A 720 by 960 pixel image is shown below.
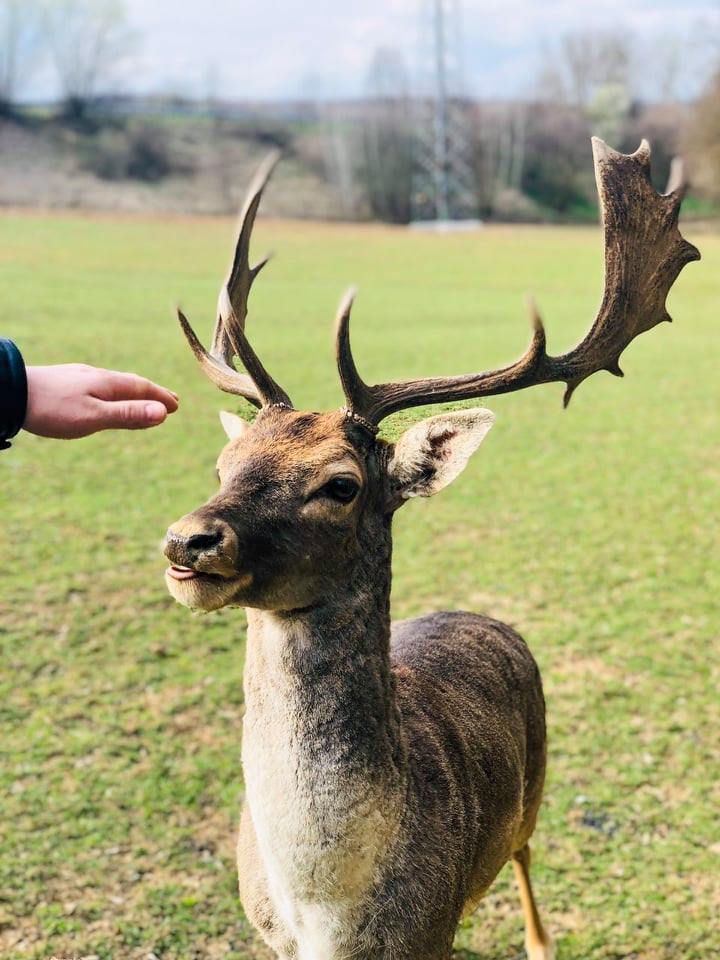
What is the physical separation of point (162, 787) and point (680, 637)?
3.81 meters

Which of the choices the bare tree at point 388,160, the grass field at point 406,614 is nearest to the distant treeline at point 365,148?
the bare tree at point 388,160

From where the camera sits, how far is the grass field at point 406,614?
446 centimetres

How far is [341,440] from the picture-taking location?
2.91 metres

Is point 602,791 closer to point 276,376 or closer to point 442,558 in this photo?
point 442,558

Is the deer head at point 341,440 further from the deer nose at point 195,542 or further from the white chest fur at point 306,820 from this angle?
the white chest fur at point 306,820

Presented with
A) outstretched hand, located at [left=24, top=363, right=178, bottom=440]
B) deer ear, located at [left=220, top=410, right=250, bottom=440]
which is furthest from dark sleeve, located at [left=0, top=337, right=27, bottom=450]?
deer ear, located at [left=220, top=410, right=250, bottom=440]

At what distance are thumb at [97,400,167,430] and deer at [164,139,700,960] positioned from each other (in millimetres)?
286

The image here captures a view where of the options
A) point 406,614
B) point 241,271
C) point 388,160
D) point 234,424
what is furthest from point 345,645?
point 388,160

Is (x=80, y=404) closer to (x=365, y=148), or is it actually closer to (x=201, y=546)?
(x=201, y=546)

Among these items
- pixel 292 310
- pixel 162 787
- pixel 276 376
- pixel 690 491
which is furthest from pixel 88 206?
pixel 162 787

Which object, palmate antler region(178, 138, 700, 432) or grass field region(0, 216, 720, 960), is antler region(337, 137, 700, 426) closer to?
palmate antler region(178, 138, 700, 432)

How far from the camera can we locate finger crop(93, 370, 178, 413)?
304cm

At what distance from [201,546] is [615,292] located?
180 cm

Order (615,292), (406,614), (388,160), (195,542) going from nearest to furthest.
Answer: (195,542) → (615,292) → (406,614) → (388,160)
